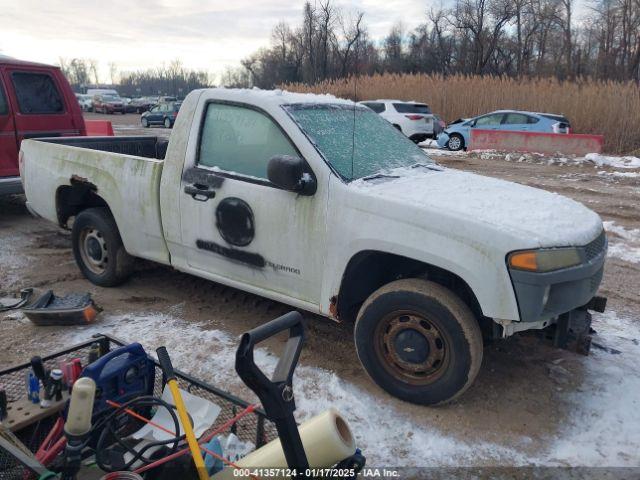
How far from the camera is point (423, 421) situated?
314 cm

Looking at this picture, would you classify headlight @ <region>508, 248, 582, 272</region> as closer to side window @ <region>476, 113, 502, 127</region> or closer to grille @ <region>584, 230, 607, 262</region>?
grille @ <region>584, 230, 607, 262</region>

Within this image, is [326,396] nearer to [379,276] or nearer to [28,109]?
[379,276]

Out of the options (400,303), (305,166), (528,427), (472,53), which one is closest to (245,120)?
(305,166)

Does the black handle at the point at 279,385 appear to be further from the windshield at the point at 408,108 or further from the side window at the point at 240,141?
the windshield at the point at 408,108

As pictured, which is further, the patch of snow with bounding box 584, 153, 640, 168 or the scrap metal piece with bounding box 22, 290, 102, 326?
the patch of snow with bounding box 584, 153, 640, 168

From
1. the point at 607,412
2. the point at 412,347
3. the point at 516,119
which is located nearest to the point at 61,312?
the point at 412,347

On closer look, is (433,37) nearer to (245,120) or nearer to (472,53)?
(472,53)

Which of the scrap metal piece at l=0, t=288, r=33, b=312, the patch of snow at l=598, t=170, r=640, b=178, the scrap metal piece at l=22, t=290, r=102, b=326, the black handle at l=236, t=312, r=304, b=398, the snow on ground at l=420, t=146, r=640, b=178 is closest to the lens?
the black handle at l=236, t=312, r=304, b=398

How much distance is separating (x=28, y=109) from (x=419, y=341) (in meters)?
6.70

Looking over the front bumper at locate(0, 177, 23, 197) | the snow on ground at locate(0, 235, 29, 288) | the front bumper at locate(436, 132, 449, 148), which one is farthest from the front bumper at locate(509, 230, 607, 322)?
the front bumper at locate(436, 132, 449, 148)

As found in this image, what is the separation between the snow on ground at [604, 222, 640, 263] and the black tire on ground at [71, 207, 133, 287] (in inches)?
213

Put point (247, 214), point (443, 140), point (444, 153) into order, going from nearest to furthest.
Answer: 1. point (247, 214)
2. point (444, 153)
3. point (443, 140)

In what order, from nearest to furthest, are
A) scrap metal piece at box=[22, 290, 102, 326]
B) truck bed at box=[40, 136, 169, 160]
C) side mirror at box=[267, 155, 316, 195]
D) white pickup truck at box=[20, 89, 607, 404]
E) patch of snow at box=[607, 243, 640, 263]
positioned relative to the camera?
white pickup truck at box=[20, 89, 607, 404]
side mirror at box=[267, 155, 316, 195]
scrap metal piece at box=[22, 290, 102, 326]
truck bed at box=[40, 136, 169, 160]
patch of snow at box=[607, 243, 640, 263]

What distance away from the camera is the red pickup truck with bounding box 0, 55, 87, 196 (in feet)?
23.3
